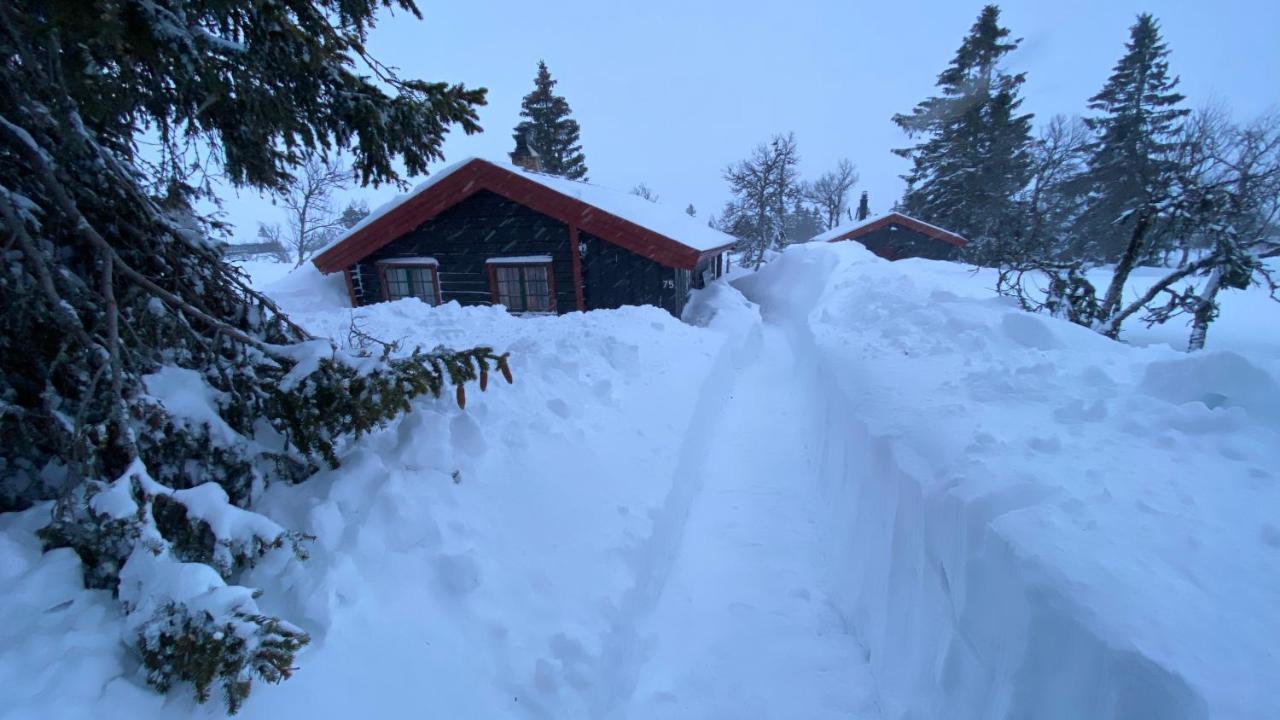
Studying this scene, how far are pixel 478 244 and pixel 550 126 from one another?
18843 mm

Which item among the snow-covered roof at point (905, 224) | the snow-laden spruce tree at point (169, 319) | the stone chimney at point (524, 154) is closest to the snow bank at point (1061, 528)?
the snow-laden spruce tree at point (169, 319)

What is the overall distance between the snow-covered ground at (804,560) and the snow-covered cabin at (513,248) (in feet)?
19.7

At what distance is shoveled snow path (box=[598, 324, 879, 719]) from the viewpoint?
2.87m

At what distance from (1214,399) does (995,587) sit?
251cm

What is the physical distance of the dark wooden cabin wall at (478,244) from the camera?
11.2 metres

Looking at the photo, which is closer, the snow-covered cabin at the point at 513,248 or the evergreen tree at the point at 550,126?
the snow-covered cabin at the point at 513,248

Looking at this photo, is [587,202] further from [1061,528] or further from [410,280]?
[1061,528]

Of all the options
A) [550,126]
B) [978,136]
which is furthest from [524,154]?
[978,136]

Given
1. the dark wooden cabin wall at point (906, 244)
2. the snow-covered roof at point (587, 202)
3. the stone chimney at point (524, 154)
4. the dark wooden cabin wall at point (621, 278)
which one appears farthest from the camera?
the dark wooden cabin wall at point (906, 244)

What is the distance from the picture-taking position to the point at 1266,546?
2020 millimetres

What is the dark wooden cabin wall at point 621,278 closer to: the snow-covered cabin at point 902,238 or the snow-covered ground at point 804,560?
the snow-covered ground at point 804,560

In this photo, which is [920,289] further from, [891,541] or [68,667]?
[68,667]

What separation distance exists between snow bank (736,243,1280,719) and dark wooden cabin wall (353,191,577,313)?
8086mm

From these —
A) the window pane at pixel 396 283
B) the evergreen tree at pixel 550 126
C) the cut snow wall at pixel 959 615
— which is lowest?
the cut snow wall at pixel 959 615
